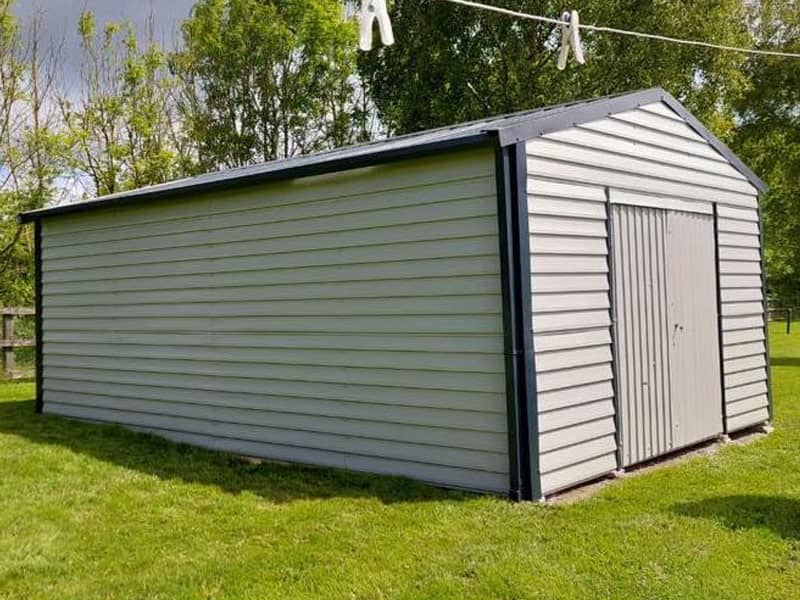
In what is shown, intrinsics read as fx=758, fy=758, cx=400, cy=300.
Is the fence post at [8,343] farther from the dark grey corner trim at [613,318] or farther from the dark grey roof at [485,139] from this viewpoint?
the dark grey corner trim at [613,318]

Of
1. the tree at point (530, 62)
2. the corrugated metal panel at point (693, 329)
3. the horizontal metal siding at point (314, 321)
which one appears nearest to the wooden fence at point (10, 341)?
the horizontal metal siding at point (314, 321)

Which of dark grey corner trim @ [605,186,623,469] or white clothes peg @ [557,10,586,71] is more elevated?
white clothes peg @ [557,10,586,71]

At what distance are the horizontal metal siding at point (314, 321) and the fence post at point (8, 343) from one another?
170 inches

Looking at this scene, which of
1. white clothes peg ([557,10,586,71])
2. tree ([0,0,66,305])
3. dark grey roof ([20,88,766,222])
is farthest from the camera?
tree ([0,0,66,305])

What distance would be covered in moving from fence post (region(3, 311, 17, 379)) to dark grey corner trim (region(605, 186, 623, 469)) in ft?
31.3

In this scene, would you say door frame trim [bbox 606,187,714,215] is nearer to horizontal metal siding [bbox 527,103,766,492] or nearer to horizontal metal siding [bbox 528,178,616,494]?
horizontal metal siding [bbox 527,103,766,492]

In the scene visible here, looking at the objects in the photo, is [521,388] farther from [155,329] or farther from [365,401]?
[155,329]

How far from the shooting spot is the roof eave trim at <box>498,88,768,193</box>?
4602 millimetres

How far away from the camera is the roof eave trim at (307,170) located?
4.66m

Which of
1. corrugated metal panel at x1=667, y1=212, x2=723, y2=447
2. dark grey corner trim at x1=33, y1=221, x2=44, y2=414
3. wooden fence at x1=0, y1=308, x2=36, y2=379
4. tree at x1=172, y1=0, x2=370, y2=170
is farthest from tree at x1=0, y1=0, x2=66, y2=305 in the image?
corrugated metal panel at x1=667, y1=212, x2=723, y2=447

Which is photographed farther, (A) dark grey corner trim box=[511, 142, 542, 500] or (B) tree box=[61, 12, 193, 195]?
(B) tree box=[61, 12, 193, 195]

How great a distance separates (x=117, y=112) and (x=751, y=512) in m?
13.9

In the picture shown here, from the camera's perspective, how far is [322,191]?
5.59 m

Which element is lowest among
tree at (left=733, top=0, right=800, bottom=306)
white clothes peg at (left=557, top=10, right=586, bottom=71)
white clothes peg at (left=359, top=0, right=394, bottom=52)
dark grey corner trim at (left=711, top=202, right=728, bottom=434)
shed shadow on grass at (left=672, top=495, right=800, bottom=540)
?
shed shadow on grass at (left=672, top=495, right=800, bottom=540)
